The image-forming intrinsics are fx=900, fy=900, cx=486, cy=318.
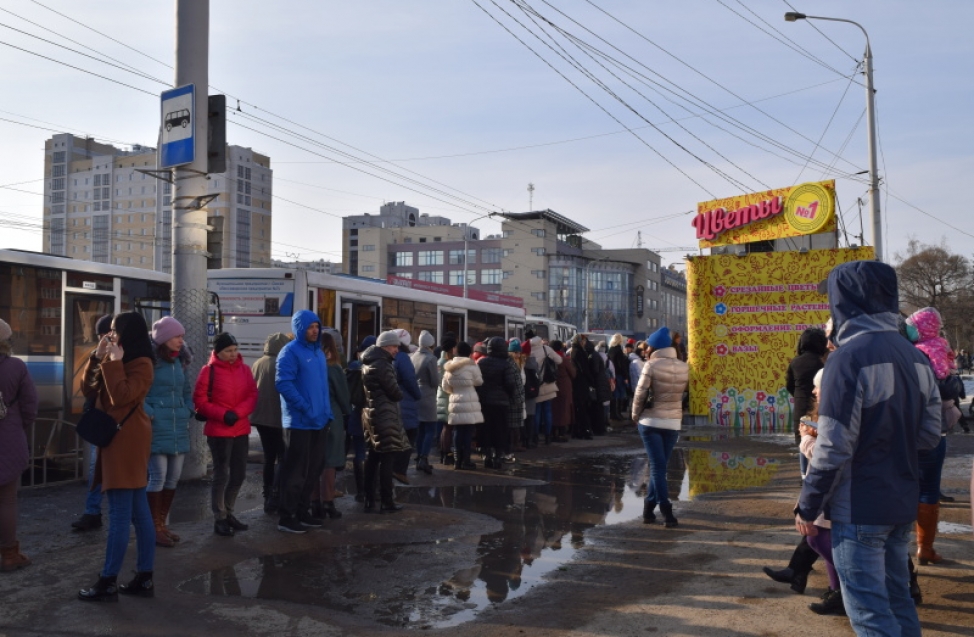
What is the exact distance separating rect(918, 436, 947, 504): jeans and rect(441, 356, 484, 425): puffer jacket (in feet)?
21.4

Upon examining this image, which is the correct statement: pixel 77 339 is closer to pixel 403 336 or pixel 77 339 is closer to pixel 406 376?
pixel 406 376

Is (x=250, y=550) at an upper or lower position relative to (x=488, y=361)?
lower

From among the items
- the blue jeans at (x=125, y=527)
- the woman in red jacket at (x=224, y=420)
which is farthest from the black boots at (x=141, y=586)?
the woman in red jacket at (x=224, y=420)

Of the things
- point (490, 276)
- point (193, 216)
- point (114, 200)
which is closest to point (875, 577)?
point (193, 216)

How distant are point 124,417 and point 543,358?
34.5ft

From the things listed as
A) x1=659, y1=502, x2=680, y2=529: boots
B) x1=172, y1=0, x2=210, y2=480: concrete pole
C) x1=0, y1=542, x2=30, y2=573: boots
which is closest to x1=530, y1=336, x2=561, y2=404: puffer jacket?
x1=172, y1=0, x2=210, y2=480: concrete pole

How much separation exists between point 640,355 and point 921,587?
15.0 meters

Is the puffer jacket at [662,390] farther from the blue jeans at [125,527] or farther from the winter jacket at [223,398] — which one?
the blue jeans at [125,527]

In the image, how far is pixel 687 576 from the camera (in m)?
6.69

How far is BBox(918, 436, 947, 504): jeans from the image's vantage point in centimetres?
646

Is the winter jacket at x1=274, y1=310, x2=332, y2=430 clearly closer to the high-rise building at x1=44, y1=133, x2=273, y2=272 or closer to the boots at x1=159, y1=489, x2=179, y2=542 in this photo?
the boots at x1=159, y1=489, x2=179, y2=542

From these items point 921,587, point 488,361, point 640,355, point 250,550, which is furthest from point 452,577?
point 640,355

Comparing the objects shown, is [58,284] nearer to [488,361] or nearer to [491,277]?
[488,361]

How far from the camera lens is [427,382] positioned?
12227 millimetres
